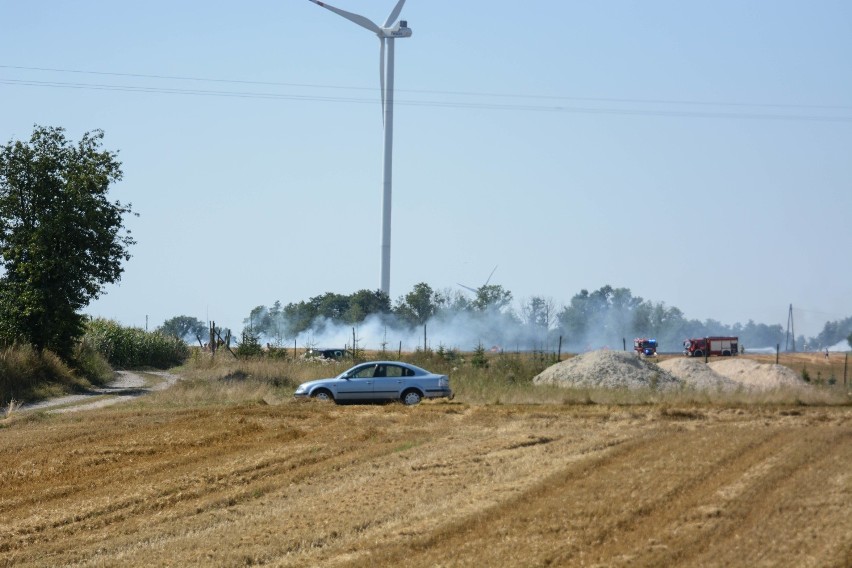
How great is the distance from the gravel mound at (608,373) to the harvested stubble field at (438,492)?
11.4 m

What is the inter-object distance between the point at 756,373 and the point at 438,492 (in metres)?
29.8

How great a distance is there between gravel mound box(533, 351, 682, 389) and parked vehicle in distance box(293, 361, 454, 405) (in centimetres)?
664

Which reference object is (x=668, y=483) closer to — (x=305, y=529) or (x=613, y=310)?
(x=305, y=529)

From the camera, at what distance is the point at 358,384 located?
33.7 m

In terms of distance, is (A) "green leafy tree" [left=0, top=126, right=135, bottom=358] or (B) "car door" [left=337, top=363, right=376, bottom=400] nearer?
(B) "car door" [left=337, top=363, right=376, bottom=400]

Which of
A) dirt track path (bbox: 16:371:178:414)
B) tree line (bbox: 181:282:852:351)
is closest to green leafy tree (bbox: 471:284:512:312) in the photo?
tree line (bbox: 181:282:852:351)

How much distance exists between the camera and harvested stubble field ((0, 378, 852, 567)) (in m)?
12.8

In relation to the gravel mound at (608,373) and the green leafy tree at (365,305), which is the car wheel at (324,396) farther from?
the green leafy tree at (365,305)

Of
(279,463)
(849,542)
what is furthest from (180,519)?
(849,542)

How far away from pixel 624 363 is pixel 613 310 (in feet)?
238

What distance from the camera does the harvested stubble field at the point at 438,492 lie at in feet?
41.8

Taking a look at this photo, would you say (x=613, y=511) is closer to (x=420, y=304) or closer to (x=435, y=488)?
(x=435, y=488)

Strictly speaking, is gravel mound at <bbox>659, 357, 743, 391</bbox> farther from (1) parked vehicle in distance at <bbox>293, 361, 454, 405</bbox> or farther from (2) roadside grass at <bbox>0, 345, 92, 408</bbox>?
(2) roadside grass at <bbox>0, 345, 92, 408</bbox>

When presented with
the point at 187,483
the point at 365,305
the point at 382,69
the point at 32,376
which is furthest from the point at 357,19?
the point at 187,483
